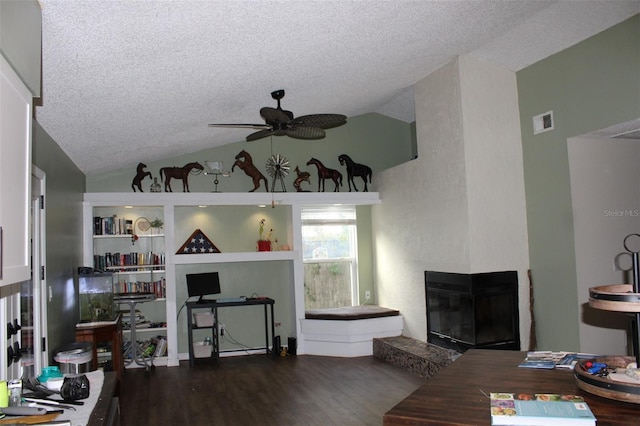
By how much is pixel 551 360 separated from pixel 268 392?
3.49 meters

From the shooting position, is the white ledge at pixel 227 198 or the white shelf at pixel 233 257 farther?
the white shelf at pixel 233 257

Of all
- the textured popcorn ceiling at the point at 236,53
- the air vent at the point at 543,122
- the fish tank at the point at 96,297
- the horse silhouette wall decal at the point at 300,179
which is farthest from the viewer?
the horse silhouette wall decal at the point at 300,179

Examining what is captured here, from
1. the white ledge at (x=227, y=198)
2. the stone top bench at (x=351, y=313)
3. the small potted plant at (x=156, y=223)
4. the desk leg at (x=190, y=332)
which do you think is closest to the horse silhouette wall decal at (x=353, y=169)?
the white ledge at (x=227, y=198)

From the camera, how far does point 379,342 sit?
697 centimetres

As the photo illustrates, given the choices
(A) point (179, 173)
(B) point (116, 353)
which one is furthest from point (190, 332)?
(A) point (179, 173)

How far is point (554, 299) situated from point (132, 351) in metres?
5.14

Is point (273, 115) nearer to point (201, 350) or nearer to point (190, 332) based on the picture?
point (190, 332)

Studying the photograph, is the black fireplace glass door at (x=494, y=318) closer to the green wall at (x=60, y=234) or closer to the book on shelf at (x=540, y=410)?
the book on shelf at (x=540, y=410)

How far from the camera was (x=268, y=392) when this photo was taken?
5.52 meters

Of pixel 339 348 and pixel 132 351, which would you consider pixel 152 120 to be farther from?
pixel 339 348

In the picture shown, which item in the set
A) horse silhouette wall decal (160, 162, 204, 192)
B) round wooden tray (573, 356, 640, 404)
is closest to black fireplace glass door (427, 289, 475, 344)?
round wooden tray (573, 356, 640, 404)

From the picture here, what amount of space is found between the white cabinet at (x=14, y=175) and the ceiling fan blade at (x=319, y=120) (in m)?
2.94

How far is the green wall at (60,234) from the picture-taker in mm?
4501

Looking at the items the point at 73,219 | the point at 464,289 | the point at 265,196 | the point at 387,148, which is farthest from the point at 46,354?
the point at 387,148
